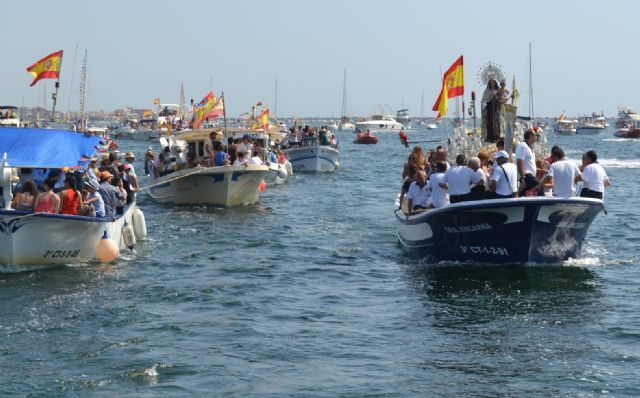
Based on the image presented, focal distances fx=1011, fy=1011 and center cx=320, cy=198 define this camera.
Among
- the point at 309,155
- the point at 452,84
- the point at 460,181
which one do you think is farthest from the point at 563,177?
the point at 309,155

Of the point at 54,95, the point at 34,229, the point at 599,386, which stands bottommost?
the point at 599,386

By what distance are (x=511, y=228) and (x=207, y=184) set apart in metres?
14.7

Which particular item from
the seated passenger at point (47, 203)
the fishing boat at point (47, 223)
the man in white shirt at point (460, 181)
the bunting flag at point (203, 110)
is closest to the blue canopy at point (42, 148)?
the fishing boat at point (47, 223)

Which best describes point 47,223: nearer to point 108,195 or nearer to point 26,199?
point 26,199

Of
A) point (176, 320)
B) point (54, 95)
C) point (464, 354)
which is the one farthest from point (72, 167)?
point (54, 95)

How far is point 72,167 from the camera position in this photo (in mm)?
19453

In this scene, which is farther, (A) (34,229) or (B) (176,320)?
(A) (34,229)

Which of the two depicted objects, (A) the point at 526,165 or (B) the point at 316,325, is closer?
(B) the point at 316,325

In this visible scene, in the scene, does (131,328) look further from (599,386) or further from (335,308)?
(599,386)

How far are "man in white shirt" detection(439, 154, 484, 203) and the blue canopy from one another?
743 cm

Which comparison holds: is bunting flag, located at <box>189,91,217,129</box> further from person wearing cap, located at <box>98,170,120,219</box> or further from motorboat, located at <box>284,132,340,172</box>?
person wearing cap, located at <box>98,170,120,219</box>

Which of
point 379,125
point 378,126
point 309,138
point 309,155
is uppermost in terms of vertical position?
point 379,125

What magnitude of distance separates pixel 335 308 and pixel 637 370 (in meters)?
5.14

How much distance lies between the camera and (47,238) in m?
18.1
